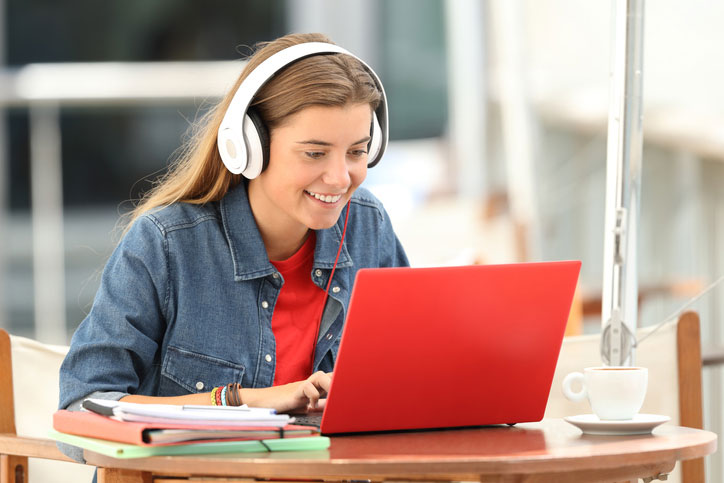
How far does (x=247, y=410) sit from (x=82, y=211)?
4.83 m

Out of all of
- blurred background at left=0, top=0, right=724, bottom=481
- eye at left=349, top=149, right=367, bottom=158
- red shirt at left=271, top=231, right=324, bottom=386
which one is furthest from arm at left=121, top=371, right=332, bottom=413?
blurred background at left=0, top=0, right=724, bottom=481

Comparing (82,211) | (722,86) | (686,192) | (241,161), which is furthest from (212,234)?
(82,211)

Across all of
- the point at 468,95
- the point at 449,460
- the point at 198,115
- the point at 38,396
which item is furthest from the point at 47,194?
the point at 449,460

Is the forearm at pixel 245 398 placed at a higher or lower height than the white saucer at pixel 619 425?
higher

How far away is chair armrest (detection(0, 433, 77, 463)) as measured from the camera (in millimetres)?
1265

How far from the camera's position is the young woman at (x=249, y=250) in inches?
48.8

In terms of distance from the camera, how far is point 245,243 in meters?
1.35

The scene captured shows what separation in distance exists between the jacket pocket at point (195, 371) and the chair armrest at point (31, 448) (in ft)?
0.47

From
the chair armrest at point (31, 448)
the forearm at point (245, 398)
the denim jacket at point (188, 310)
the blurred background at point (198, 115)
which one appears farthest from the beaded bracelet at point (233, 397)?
the blurred background at point (198, 115)

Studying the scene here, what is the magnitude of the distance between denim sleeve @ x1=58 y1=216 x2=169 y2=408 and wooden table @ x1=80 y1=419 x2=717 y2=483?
0.73 feet

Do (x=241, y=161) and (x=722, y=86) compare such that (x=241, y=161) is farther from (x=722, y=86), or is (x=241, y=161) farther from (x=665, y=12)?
A: (x=665, y=12)

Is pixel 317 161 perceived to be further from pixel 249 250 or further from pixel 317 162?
pixel 249 250

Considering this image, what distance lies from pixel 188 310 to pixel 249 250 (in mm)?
116

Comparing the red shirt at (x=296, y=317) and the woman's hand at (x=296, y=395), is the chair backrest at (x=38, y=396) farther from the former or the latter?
the woman's hand at (x=296, y=395)
